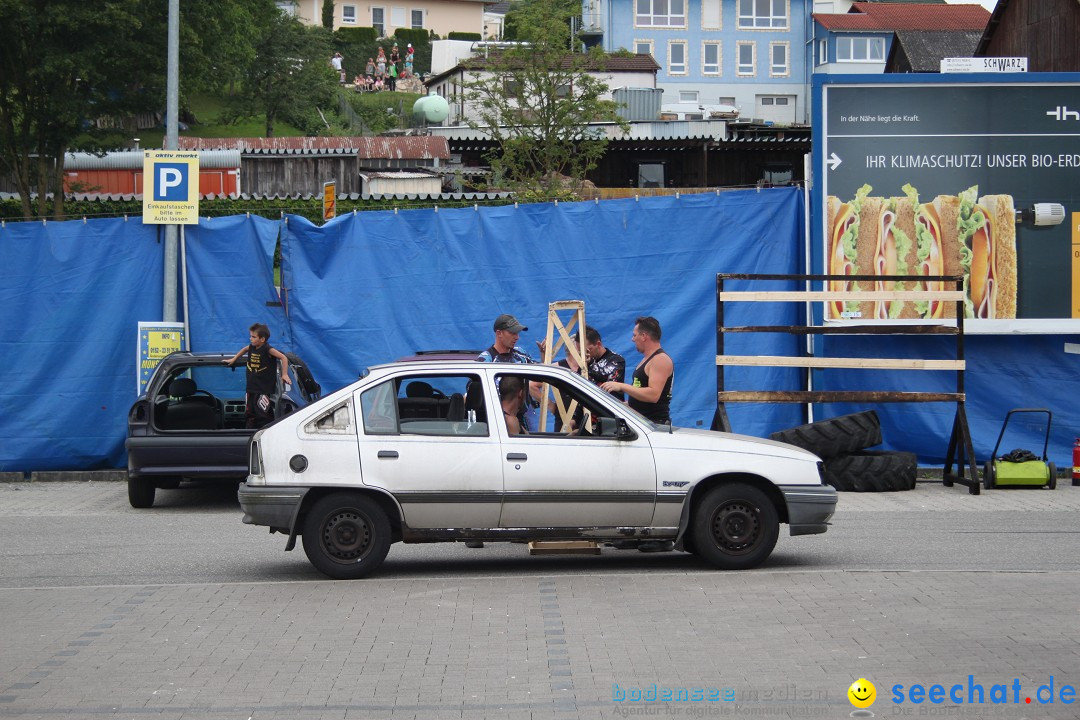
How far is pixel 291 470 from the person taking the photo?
343 inches

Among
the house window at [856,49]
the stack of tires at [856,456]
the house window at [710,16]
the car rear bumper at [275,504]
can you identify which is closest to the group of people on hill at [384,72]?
the house window at [710,16]

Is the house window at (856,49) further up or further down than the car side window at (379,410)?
further up

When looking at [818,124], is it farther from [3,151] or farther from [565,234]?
[3,151]

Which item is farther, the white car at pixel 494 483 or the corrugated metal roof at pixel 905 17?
the corrugated metal roof at pixel 905 17

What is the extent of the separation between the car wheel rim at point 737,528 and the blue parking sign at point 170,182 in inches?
332

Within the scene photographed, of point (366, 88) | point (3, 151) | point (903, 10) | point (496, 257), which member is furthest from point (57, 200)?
point (903, 10)

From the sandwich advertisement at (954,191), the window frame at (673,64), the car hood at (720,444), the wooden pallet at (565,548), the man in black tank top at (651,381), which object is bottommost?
the wooden pallet at (565,548)

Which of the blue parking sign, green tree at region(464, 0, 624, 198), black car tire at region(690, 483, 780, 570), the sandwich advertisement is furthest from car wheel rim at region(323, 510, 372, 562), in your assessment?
green tree at region(464, 0, 624, 198)

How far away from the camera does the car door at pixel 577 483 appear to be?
872 cm

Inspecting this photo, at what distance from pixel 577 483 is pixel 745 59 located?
249ft

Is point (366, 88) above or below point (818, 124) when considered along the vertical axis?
above

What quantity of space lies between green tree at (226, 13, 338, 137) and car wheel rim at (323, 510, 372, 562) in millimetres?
54806

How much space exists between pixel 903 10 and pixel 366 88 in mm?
35829

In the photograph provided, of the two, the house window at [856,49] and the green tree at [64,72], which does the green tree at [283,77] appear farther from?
the green tree at [64,72]
